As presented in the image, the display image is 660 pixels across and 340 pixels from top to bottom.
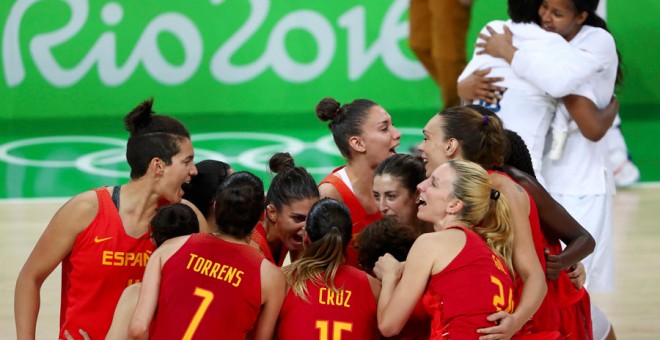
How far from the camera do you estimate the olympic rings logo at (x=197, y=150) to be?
8511mm

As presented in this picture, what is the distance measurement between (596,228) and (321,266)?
1.90 meters

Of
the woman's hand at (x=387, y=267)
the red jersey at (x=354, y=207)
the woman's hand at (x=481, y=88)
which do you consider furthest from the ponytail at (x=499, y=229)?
the woman's hand at (x=481, y=88)

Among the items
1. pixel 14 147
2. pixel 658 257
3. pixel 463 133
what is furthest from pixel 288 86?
pixel 463 133

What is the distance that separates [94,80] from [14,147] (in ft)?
3.46

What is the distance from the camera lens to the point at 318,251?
3348mm

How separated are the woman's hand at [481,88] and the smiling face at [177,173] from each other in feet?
5.23

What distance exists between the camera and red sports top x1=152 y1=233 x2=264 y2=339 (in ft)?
10.4

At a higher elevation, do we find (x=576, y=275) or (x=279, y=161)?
(x=279, y=161)

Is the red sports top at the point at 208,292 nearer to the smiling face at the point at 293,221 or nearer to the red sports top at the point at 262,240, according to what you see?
the red sports top at the point at 262,240

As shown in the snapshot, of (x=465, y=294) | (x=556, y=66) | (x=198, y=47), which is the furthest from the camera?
(x=198, y=47)

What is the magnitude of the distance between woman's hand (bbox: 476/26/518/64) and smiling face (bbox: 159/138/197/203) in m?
1.72

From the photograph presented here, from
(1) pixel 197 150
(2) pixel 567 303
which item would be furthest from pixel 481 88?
(1) pixel 197 150

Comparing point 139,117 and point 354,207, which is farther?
point 354,207

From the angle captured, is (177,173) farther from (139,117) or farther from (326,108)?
(326,108)
